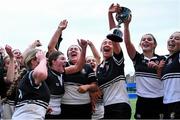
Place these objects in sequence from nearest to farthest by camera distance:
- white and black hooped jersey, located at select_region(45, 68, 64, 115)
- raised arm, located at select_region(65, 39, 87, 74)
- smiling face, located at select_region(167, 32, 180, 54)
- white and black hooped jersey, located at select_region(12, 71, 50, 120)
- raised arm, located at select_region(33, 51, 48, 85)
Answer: raised arm, located at select_region(33, 51, 48, 85) < white and black hooped jersey, located at select_region(12, 71, 50, 120) < smiling face, located at select_region(167, 32, 180, 54) < white and black hooped jersey, located at select_region(45, 68, 64, 115) < raised arm, located at select_region(65, 39, 87, 74)

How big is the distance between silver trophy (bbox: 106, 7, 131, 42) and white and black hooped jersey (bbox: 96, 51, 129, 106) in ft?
1.33

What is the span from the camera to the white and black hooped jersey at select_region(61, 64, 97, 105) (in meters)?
7.13

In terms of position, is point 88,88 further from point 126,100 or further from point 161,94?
point 161,94

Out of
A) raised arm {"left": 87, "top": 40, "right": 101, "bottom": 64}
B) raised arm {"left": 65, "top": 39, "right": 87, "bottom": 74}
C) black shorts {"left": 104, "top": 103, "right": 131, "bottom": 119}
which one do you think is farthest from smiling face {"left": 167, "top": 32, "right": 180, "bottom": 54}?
raised arm {"left": 87, "top": 40, "right": 101, "bottom": 64}

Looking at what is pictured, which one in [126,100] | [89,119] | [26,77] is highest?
[26,77]

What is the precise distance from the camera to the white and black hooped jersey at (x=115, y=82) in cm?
Result: 669

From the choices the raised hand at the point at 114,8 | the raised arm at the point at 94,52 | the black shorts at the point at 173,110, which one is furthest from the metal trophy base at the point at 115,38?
the raised arm at the point at 94,52

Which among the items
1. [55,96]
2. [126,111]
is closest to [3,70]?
[55,96]

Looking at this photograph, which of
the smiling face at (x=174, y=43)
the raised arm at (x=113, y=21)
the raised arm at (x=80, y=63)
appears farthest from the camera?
the raised arm at (x=80, y=63)

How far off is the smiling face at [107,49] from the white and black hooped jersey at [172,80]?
1054 mm

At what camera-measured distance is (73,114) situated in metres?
7.13

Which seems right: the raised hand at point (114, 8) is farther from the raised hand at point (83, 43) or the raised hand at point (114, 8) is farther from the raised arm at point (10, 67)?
the raised arm at point (10, 67)

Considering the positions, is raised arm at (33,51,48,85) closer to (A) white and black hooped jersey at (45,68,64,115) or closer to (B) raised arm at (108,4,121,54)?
(A) white and black hooped jersey at (45,68,64,115)

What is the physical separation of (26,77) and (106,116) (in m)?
1.78
